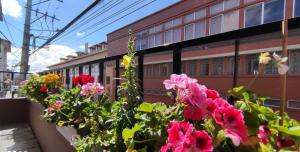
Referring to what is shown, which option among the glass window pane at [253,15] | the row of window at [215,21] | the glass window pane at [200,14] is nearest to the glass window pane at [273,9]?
the row of window at [215,21]

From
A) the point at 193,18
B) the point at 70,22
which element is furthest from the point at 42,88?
the point at 193,18

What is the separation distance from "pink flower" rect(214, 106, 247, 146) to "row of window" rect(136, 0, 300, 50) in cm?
1255

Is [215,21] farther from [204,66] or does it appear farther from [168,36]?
[168,36]

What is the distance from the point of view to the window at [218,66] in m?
15.3

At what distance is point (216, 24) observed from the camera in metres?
15.8

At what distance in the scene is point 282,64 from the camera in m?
0.63

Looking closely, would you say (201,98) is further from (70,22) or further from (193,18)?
(193,18)

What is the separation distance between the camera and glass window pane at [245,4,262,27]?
13376mm

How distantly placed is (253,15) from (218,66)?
3693 mm

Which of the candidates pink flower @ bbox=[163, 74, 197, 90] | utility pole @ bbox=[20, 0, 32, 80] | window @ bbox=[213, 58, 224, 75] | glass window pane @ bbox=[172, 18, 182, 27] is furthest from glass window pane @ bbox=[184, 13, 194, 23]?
pink flower @ bbox=[163, 74, 197, 90]

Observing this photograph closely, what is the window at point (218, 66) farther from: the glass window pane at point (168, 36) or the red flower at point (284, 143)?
the red flower at point (284, 143)

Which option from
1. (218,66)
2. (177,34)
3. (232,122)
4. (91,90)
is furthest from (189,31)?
(232,122)

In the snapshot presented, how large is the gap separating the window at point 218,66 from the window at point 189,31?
239 centimetres

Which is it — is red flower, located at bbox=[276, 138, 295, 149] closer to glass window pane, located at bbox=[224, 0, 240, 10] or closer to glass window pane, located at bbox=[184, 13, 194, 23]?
glass window pane, located at bbox=[224, 0, 240, 10]
